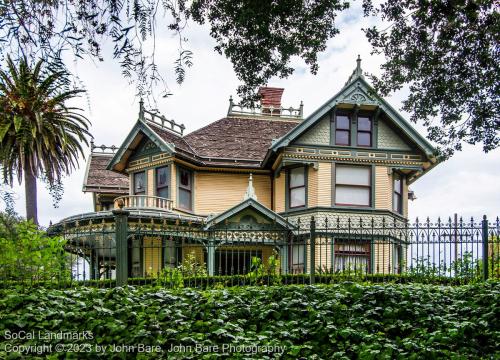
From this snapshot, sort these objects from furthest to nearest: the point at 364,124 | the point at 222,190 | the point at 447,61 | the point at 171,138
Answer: the point at 222,190 → the point at 171,138 → the point at 364,124 → the point at 447,61

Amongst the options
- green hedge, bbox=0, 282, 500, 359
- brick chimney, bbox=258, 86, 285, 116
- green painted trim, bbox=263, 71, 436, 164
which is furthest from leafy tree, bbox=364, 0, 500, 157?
brick chimney, bbox=258, 86, 285, 116

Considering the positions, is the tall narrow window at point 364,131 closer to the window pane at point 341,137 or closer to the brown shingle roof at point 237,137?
the window pane at point 341,137

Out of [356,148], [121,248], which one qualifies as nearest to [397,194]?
[356,148]

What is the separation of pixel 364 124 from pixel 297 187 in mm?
3792

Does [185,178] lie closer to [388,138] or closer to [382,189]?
[382,189]

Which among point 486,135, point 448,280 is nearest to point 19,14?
point 486,135

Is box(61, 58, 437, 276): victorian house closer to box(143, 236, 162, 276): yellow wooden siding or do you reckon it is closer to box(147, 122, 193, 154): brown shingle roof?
box(147, 122, 193, 154): brown shingle roof

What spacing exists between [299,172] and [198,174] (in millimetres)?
4317

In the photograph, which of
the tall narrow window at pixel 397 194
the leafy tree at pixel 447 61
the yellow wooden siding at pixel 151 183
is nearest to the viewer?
the leafy tree at pixel 447 61

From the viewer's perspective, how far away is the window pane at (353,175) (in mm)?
26469

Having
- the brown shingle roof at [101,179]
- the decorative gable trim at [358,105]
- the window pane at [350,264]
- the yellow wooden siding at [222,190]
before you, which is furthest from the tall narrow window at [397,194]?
the brown shingle roof at [101,179]

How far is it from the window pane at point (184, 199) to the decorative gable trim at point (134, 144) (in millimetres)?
2011

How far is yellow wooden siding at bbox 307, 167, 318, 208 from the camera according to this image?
2603cm

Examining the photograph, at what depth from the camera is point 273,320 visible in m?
11.5
